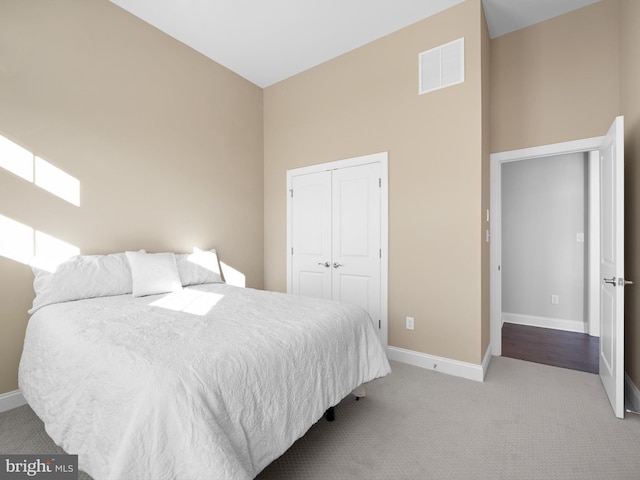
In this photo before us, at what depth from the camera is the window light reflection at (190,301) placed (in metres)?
2.05

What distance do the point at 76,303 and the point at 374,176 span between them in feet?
9.08

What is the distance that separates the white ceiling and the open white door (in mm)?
1495

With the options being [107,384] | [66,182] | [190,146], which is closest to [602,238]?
[107,384]

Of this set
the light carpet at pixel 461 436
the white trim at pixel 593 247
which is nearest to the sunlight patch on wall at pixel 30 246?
the light carpet at pixel 461 436

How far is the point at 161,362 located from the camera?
4.04ft

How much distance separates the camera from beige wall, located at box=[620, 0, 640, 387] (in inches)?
87.0

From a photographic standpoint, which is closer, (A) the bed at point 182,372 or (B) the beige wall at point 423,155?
(A) the bed at point 182,372

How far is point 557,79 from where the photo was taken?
2.87 metres

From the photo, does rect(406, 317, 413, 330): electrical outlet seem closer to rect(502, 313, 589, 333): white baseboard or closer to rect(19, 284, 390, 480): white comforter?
rect(19, 284, 390, 480): white comforter

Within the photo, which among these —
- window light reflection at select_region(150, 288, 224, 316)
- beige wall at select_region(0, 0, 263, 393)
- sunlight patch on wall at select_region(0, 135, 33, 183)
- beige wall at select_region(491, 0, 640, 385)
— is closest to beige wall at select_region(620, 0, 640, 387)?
beige wall at select_region(491, 0, 640, 385)

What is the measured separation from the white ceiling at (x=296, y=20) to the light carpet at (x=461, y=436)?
10.8 feet

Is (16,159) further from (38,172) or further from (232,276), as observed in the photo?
(232,276)

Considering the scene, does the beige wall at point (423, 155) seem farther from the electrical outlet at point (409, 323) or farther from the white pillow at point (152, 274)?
the white pillow at point (152, 274)

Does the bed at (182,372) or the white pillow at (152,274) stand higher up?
the white pillow at (152,274)
